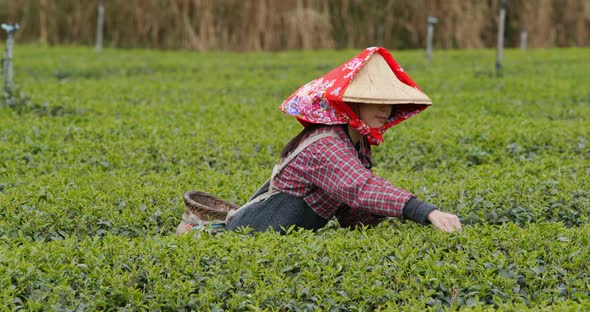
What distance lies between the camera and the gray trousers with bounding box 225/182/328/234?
15.3 ft

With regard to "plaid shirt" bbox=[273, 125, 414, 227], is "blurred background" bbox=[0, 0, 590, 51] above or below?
above

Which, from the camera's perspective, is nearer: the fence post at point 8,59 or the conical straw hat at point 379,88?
the conical straw hat at point 379,88

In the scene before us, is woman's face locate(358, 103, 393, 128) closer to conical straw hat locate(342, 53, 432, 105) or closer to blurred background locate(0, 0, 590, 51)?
conical straw hat locate(342, 53, 432, 105)

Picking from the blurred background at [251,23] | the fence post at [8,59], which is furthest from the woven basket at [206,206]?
the blurred background at [251,23]

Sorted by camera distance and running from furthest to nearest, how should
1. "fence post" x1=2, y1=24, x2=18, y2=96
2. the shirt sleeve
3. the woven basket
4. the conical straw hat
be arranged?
"fence post" x1=2, y1=24, x2=18, y2=96 → the woven basket → the conical straw hat → the shirt sleeve

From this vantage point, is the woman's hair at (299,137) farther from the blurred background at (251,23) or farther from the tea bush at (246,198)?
the blurred background at (251,23)

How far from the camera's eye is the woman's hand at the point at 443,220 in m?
4.00

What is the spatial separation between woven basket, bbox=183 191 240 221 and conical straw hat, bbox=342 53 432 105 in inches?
47.8

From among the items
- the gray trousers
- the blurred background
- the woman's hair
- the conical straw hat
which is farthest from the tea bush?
the blurred background

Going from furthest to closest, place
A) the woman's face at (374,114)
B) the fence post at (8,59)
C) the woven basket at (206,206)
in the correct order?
the fence post at (8,59), the woven basket at (206,206), the woman's face at (374,114)

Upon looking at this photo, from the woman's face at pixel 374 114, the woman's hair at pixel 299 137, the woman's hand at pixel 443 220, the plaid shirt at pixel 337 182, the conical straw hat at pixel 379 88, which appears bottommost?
the woman's hand at pixel 443 220

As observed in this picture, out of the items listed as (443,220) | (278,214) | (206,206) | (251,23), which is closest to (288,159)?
(278,214)

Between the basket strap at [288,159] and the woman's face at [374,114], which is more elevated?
the woman's face at [374,114]

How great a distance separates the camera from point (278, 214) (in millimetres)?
4703
